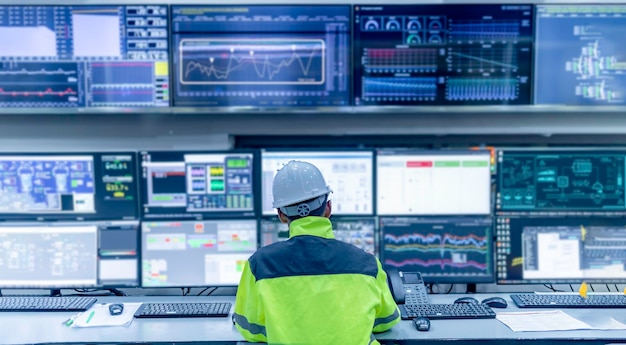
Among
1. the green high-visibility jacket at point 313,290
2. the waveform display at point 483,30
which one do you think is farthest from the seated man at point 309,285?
the waveform display at point 483,30

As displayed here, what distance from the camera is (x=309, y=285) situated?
5.29 feet

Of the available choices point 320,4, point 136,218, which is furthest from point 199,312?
point 320,4

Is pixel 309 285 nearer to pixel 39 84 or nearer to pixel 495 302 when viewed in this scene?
pixel 495 302

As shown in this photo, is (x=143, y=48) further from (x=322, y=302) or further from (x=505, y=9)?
(x=505, y=9)

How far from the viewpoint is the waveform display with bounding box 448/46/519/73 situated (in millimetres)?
2426

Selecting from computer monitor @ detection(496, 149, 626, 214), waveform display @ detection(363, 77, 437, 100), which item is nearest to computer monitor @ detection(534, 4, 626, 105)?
computer monitor @ detection(496, 149, 626, 214)

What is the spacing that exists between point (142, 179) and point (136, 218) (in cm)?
18

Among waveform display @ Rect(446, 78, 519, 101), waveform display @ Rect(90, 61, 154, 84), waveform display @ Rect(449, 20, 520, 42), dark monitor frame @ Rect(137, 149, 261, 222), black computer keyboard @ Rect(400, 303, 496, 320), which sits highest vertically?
waveform display @ Rect(449, 20, 520, 42)

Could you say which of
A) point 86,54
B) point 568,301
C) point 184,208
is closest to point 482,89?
point 568,301

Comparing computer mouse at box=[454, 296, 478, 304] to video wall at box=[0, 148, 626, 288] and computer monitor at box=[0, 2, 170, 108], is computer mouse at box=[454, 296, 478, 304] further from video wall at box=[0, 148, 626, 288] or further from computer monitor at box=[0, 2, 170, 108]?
computer monitor at box=[0, 2, 170, 108]

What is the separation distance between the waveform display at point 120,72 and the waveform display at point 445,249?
1322mm

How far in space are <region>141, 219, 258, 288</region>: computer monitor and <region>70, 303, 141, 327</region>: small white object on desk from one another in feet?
0.71

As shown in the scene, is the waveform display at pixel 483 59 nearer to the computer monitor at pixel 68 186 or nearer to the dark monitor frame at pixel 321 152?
the dark monitor frame at pixel 321 152

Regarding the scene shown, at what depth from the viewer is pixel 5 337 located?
1871mm
